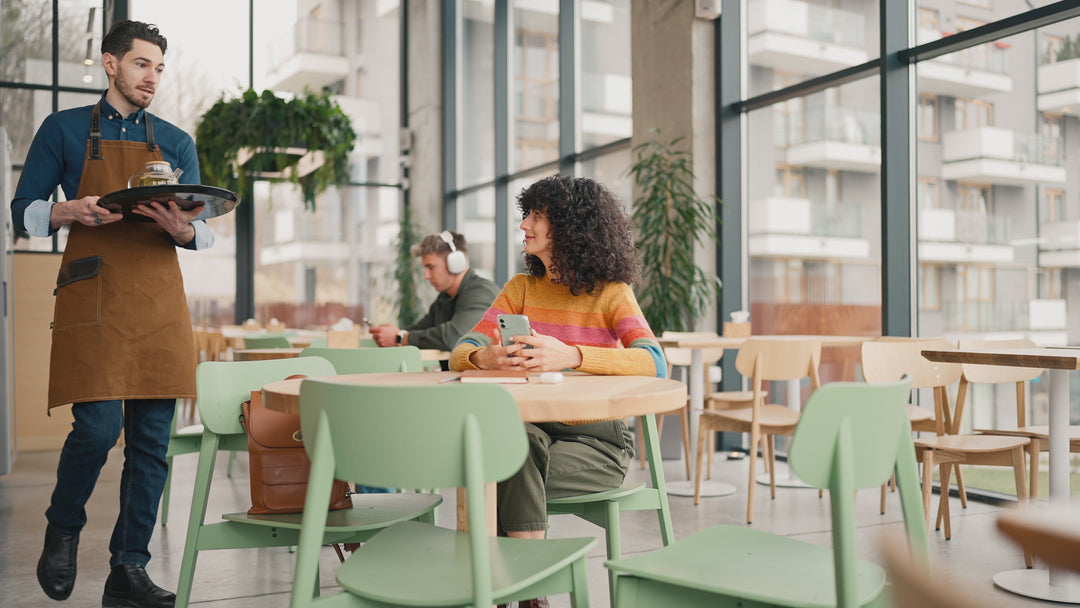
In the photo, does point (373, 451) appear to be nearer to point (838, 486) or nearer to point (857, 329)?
point (838, 486)

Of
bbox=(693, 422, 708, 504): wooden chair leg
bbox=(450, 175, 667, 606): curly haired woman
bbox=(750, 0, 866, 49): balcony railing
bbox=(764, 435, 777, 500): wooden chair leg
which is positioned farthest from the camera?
bbox=(750, 0, 866, 49): balcony railing

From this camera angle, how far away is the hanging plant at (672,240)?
5738mm

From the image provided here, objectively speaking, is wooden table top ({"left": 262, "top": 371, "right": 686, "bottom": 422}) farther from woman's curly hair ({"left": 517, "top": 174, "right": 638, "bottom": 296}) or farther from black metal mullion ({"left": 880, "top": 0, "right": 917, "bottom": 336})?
black metal mullion ({"left": 880, "top": 0, "right": 917, "bottom": 336})

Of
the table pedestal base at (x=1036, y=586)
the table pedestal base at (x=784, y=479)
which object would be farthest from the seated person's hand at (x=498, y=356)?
the table pedestal base at (x=784, y=479)

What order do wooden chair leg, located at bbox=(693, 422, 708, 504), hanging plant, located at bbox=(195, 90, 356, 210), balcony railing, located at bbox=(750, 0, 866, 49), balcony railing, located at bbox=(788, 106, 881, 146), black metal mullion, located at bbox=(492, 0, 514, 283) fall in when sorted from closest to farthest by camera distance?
wooden chair leg, located at bbox=(693, 422, 708, 504)
balcony railing, located at bbox=(788, 106, 881, 146)
balcony railing, located at bbox=(750, 0, 866, 49)
hanging plant, located at bbox=(195, 90, 356, 210)
black metal mullion, located at bbox=(492, 0, 514, 283)

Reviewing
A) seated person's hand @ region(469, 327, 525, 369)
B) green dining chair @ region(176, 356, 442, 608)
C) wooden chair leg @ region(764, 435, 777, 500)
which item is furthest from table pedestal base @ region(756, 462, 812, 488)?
green dining chair @ region(176, 356, 442, 608)

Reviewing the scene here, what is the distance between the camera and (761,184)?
5977mm

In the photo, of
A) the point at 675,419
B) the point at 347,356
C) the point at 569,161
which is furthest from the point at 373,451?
the point at 569,161

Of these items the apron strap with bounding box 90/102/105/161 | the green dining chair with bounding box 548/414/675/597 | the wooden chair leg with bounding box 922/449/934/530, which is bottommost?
the wooden chair leg with bounding box 922/449/934/530

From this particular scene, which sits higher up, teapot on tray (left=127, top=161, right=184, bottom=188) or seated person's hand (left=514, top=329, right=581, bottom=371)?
teapot on tray (left=127, top=161, right=184, bottom=188)

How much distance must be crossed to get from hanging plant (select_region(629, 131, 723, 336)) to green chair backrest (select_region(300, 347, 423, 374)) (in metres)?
3.06

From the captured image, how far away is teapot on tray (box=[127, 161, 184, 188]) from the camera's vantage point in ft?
7.80

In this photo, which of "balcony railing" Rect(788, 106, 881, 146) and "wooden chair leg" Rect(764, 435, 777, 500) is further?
"balcony railing" Rect(788, 106, 881, 146)

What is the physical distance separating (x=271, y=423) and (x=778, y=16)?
495 cm
